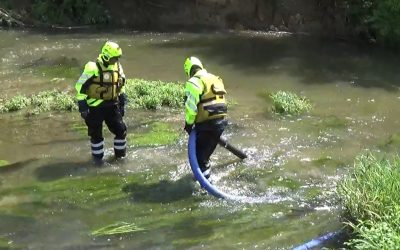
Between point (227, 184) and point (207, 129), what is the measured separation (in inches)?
38.5

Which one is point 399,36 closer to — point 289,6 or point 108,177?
point 289,6

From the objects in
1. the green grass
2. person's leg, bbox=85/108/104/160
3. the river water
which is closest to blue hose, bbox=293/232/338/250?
the river water

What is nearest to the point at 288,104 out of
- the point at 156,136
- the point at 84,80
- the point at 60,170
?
the point at 156,136

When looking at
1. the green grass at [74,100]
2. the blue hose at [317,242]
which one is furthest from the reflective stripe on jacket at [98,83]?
the blue hose at [317,242]

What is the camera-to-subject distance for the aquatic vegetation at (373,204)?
20.3ft

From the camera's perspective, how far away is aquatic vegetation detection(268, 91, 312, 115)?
1257cm

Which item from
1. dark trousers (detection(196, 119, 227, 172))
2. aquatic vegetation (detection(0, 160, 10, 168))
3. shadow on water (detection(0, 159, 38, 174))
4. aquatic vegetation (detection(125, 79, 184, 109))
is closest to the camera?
dark trousers (detection(196, 119, 227, 172))

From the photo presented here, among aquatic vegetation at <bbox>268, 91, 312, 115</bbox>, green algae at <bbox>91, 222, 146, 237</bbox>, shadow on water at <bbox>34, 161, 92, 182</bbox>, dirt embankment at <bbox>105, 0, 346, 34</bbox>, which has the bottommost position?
green algae at <bbox>91, 222, 146, 237</bbox>

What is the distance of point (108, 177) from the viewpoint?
963 centimetres

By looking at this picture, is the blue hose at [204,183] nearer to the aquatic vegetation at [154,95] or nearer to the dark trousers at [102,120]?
the dark trousers at [102,120]

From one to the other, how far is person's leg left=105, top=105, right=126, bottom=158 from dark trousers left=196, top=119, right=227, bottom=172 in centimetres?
156

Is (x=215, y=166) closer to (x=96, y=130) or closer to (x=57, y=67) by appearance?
(x=96, y=130)

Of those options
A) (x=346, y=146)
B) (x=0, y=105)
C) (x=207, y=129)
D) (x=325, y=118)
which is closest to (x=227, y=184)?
(x=207, y=129)

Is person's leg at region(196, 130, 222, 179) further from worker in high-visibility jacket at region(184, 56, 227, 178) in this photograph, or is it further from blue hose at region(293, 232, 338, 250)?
blue hose at region(293, 232, 338, 250)
